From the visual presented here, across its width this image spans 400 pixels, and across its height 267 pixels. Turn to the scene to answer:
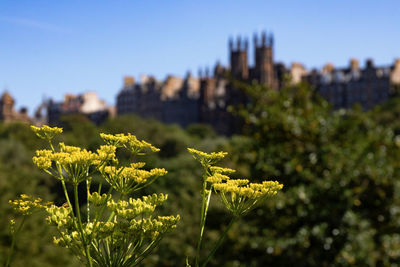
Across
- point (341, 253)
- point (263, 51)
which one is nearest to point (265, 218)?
point (341, 253)

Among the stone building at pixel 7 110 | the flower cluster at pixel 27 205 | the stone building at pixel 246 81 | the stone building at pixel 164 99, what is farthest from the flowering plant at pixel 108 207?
the stone building at pixel 164 99

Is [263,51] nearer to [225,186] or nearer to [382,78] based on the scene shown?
[382,78]

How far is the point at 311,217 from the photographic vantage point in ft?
30.9

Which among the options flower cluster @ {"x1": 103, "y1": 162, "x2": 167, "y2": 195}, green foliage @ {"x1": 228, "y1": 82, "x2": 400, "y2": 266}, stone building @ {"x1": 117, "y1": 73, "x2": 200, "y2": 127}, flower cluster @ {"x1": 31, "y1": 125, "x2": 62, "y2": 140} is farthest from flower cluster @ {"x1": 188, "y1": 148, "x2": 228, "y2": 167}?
stone building @ {"x1": 117, "y1": 73, "x2": 200, "y2": 127}

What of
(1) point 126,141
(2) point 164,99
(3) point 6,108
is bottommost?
(1) point 126,141

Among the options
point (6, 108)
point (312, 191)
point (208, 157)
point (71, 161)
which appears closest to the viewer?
point (71, 161)

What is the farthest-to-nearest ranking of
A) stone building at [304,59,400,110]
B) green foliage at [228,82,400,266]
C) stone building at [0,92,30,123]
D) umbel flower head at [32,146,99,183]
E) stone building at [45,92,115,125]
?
1. stone building at [45,92,115,125]
2. stone building at [0,92,30,123]
3. stone building at [304,59,400,110]
4. green foliage at [228,82,400,266]
5. umbel flower head at [32,146,99,183]

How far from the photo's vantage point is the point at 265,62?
100 m

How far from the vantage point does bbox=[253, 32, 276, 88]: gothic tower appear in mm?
99375

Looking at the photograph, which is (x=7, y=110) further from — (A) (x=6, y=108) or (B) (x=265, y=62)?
(B) (x=265, y=62)

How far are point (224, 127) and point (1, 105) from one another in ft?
191

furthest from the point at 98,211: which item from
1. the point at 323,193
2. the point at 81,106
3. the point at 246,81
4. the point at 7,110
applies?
the point at 81,106

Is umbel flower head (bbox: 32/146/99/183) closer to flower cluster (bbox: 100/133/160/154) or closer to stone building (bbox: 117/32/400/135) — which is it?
flower cluster (bbox: 100/133/160/154)

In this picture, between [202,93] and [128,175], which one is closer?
[128,175]
